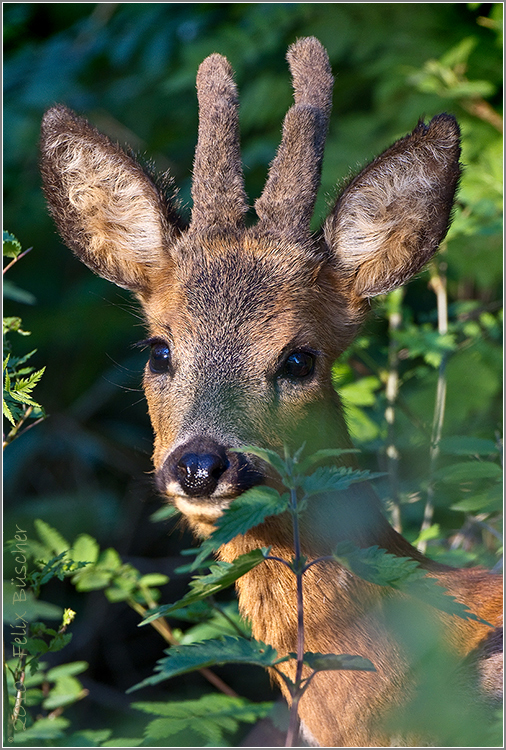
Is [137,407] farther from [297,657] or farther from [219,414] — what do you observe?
[297,657]

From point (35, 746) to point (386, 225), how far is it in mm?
2387

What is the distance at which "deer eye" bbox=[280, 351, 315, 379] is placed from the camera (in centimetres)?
295

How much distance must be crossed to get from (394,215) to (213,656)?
78.1 inches

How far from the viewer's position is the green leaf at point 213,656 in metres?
1.90

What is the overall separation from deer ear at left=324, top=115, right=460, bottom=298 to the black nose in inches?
48.9

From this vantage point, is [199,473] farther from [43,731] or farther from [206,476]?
[43,731]

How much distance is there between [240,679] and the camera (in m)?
5.51

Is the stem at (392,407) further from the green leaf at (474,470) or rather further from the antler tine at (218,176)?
the antler tine at (218,176)

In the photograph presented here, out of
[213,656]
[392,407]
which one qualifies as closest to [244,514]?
[213,656]

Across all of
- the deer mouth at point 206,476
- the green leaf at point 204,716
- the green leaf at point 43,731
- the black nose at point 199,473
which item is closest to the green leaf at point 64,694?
the green leaf at point 43,731

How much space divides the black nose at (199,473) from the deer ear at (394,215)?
124cm

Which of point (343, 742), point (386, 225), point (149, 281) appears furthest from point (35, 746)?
point (386, 225)

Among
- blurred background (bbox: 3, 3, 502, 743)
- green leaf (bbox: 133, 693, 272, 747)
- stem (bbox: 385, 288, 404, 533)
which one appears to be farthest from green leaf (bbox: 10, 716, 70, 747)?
stem (bbox: 385, 288, 404, 533)

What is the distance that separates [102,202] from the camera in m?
3.53
